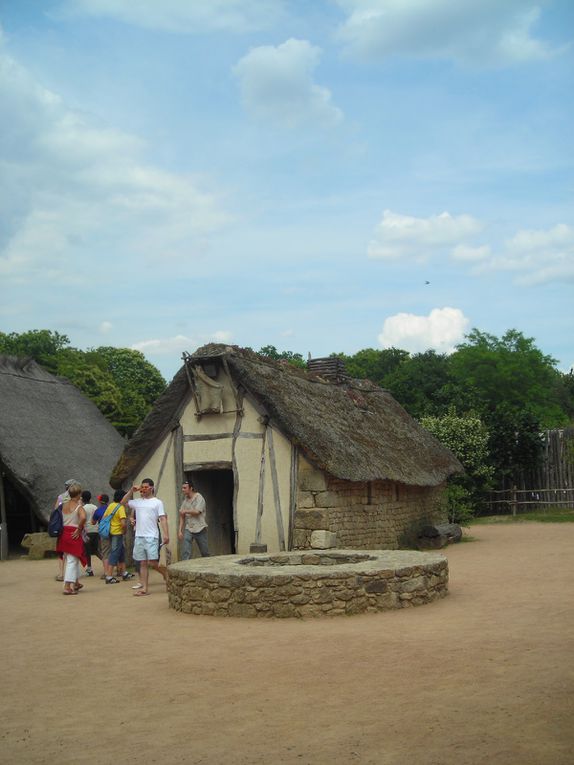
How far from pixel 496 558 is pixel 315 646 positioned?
7.47 meters

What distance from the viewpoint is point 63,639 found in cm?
802

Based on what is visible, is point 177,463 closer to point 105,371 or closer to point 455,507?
point 455,507

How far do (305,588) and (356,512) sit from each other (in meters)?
5.56

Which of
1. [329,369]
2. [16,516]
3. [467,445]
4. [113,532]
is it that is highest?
[329,369]

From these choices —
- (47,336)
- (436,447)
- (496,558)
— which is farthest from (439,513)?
(47,336)

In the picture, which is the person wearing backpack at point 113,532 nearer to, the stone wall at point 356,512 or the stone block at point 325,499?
the stone wall at point 356,512

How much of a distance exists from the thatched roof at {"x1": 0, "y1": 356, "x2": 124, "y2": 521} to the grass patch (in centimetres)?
1047

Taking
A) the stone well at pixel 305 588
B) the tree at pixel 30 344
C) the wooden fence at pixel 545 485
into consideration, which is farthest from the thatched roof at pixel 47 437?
the tree at pixel 30 344

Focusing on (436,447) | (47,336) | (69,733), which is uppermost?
(47,336)

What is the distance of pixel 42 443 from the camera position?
2017 cm

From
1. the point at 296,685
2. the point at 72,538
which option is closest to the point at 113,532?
the point at 72,538

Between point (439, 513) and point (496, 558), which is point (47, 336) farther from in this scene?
point (496, 558)

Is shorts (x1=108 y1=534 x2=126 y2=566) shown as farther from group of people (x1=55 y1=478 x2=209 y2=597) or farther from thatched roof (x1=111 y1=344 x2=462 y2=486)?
thatched roof (x1=111 y1=344 x2=462 y2=486)

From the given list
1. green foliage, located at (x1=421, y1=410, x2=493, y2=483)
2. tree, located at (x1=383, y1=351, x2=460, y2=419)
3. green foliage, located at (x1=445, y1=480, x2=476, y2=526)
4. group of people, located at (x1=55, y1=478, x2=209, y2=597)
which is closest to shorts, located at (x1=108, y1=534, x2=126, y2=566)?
group of people, located at (x1=55, y1=478, x2=209, y2=597)
